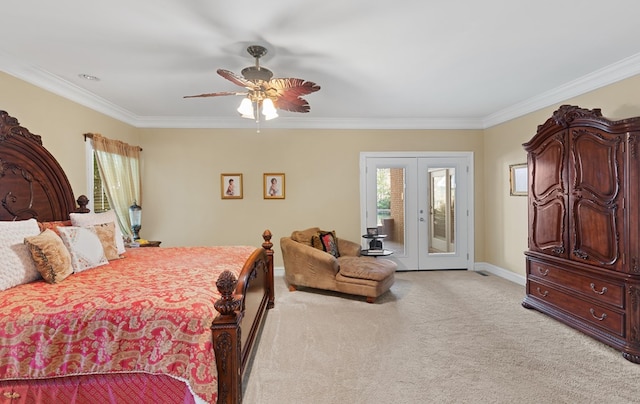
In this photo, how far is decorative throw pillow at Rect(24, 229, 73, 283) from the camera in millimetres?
2133

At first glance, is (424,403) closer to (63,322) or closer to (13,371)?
(63,322)

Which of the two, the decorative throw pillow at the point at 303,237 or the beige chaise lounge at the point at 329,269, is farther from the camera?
the decorative throw pillow at the point at 303,237

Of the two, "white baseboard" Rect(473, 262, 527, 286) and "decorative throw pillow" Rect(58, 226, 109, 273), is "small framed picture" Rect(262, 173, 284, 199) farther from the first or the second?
"white baseboard" Rect(473, 262, 527, 286)

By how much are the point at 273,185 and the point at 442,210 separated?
2.88 metres

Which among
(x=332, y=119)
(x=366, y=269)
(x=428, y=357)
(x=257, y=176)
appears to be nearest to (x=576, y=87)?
(x=332, y=119)

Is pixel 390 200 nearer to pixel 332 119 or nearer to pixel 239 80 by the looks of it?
pixel 332 119

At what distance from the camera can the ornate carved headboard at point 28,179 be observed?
2.56m

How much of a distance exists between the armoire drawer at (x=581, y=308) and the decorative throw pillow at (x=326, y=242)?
7.89 ft

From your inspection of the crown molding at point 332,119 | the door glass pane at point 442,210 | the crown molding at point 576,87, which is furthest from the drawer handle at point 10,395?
the crown molding at point 576,87

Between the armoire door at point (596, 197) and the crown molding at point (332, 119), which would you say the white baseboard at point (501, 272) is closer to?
the armoire door at point (596, 197)

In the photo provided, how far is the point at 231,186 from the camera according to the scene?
488 centimetres

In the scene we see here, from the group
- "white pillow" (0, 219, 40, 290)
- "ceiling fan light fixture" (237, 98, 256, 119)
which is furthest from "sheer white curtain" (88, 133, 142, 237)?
"ceiling fan light fixture" (237, 98, 256, 119)

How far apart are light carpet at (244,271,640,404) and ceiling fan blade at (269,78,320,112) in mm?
2172

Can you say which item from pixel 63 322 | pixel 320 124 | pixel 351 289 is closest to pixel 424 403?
pixel 351 289
